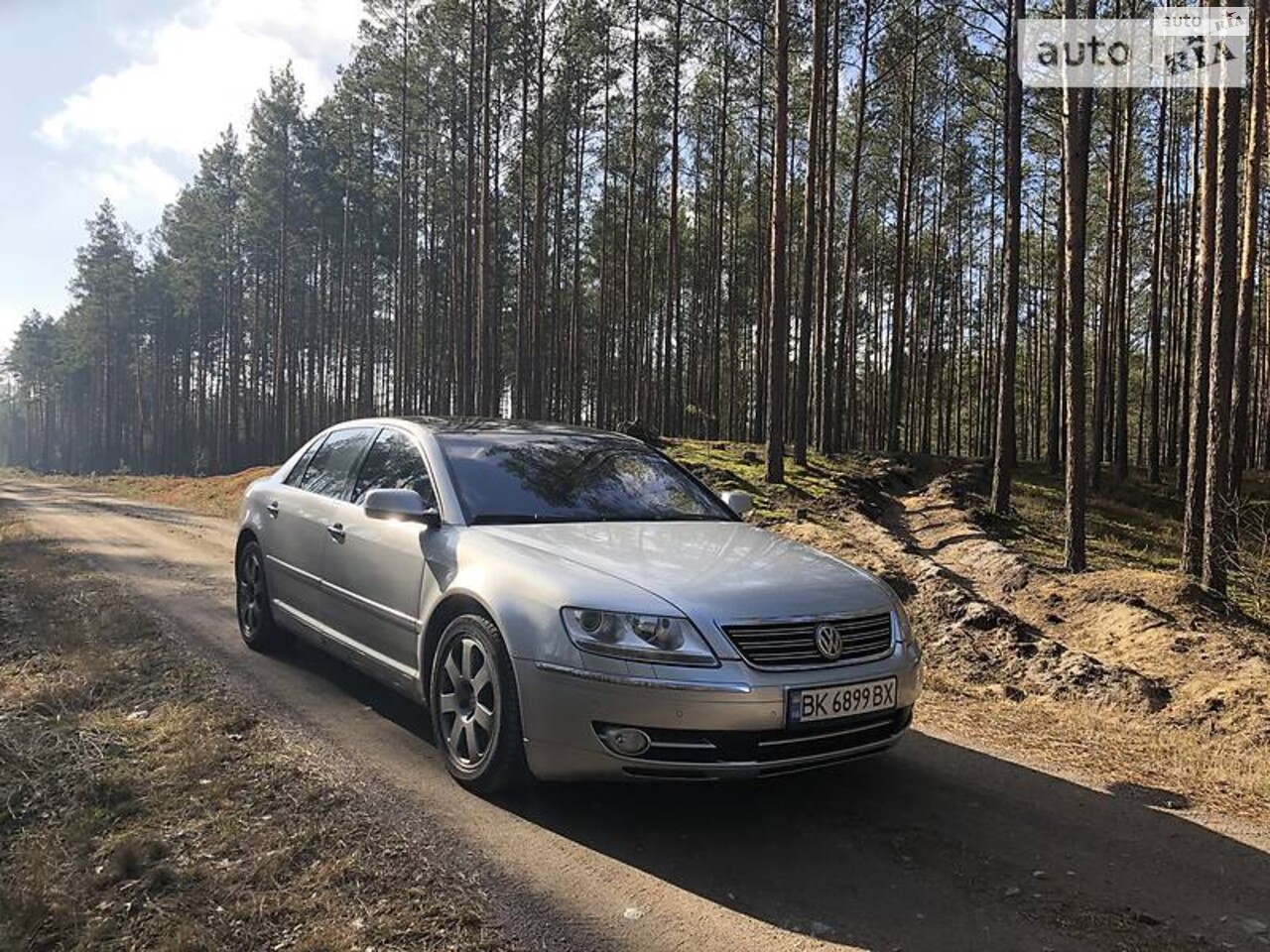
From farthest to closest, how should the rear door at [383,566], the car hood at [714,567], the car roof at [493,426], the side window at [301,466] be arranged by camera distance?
the side window at [301,466], the car roof at [493,426], the rear door at [383,566], the car hood at [714,567]

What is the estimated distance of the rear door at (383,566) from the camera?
4.36m

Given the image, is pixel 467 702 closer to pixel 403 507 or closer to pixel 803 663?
pixel 403 507

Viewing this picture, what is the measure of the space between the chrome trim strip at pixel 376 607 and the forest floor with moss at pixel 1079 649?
302cm

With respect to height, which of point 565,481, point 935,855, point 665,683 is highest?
point 565,481

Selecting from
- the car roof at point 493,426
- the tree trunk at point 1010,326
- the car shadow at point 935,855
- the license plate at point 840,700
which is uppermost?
the tree trunk at point 1010,326

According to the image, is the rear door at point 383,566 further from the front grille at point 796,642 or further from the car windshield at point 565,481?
the front grille at point 796,642

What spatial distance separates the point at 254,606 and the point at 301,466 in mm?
1106

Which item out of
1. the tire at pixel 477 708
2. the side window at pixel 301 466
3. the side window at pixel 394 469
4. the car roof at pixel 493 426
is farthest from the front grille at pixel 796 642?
→ the side window at pixel 301 466

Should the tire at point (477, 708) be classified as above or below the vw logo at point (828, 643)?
below

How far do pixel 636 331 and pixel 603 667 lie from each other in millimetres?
30564

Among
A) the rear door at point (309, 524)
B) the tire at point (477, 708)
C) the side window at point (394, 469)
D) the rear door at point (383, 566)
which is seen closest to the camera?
the tire at point (477, 708)

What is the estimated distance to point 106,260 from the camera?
189ft

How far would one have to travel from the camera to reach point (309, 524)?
561 centimetres

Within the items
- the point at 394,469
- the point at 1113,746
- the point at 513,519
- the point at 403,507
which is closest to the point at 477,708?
the point at 513,519
